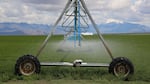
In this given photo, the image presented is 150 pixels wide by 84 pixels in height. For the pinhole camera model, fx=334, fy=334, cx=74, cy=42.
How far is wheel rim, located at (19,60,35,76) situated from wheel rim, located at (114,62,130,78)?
229 centimetres

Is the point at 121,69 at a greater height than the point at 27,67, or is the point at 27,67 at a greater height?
the point at 27,67

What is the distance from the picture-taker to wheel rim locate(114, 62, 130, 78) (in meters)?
9.18

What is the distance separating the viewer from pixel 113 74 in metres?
9.23

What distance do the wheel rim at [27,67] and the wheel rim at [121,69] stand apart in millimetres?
2288

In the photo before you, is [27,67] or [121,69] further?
[121,69]

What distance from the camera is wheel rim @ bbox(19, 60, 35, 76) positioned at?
9.12 metres

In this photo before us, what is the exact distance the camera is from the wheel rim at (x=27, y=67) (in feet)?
29.9

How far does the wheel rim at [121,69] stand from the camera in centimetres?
918

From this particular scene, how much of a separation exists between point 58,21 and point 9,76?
84.9 inches

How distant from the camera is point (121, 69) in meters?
9.25

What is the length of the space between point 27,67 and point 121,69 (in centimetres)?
259

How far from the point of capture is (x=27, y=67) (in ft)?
30.0

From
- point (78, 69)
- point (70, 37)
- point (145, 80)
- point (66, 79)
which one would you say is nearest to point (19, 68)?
point (66, 79)

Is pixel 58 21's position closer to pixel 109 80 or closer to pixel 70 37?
pixel 109 80
